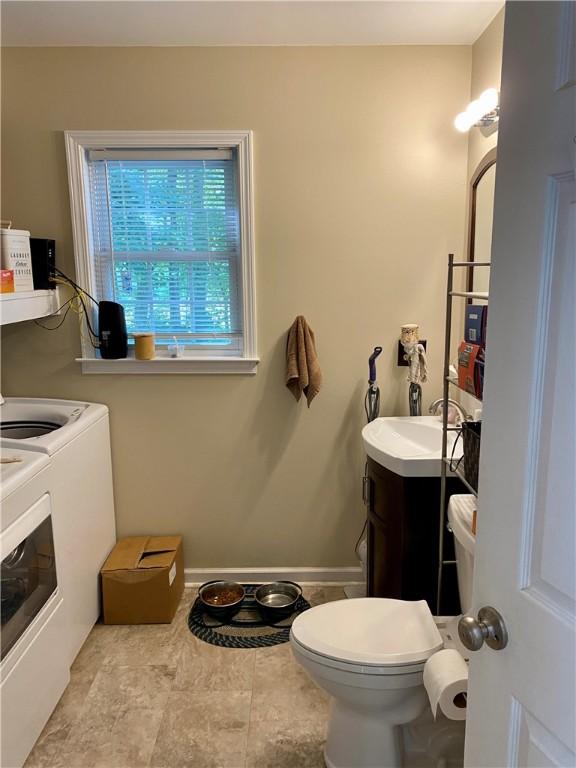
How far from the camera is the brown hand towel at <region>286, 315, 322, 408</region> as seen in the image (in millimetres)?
2463

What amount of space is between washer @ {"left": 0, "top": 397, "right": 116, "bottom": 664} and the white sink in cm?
112

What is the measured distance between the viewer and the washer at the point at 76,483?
201cm

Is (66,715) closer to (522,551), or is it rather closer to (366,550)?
(366,550)

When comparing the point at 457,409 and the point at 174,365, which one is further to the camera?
the point at 174,365

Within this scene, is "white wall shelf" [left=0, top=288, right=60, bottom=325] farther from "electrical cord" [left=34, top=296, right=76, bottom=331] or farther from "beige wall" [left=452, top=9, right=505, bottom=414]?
"beige wall" [left=452, top=9, right=505, bottom=414]

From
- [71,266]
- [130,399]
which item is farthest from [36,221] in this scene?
[130,399]

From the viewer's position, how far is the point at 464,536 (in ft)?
4.75

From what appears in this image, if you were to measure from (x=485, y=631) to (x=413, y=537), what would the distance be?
3.95 feet

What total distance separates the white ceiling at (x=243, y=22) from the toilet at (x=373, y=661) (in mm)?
1753

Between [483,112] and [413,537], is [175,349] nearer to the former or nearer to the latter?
[413,537]

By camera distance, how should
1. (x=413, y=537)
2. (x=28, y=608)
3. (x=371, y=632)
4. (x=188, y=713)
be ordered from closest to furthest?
(x=371, y=632)
(x=28, y=608)
(x=188, y=713)
(x=413, y=537)

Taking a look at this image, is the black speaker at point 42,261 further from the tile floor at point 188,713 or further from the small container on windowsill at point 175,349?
the tile floor at point 188,713

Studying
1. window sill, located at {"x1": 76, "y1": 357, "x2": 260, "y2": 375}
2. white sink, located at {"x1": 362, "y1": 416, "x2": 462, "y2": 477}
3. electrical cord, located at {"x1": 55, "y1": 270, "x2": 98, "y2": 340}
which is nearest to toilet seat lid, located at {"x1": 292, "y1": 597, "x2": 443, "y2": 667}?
white sink, located at {"x1": 362, "y1": 416, "x2": 462, "y2": 477}

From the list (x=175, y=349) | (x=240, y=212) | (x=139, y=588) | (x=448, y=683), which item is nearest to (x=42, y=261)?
(x=175, y=349)
